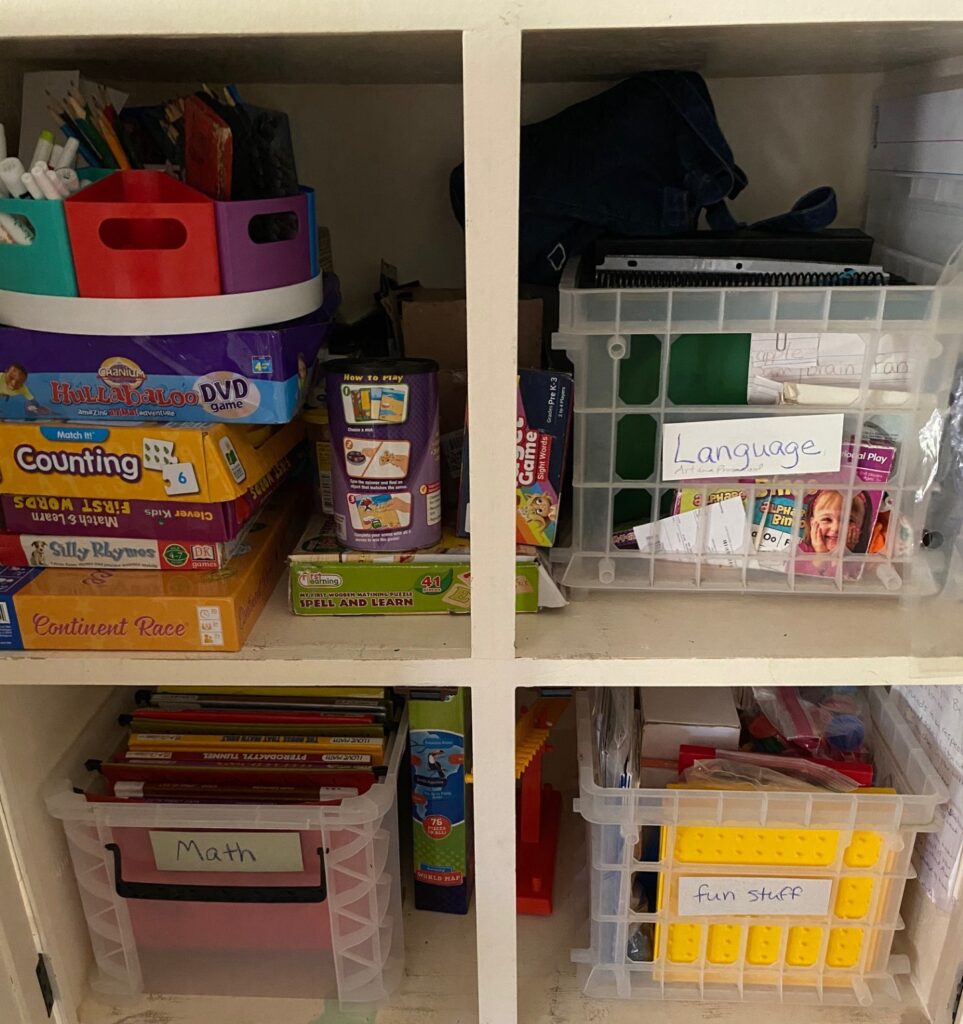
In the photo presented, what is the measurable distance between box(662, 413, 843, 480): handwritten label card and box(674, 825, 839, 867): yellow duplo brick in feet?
1.11

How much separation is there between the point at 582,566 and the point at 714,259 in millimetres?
294

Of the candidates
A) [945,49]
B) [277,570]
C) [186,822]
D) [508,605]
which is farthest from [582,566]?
[945,49]

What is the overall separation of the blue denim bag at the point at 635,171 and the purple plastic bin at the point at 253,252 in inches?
9.4

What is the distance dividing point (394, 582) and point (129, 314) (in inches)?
11.5

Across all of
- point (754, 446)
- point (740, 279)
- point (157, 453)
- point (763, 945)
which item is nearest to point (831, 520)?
point (754, 446)

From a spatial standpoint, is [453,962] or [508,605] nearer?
[508,605]

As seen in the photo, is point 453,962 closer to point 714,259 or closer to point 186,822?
point 186,822

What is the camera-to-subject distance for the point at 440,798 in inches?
37.1

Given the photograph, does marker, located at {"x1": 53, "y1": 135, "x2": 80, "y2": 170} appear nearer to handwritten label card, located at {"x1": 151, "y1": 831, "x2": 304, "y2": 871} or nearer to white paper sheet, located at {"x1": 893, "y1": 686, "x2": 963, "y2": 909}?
handwritten label card, located at {"x1": 151, "y1": 831, "x2": 304, "y2": 871}

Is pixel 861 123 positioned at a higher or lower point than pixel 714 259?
higher

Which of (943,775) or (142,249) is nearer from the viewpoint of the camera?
(142,249)

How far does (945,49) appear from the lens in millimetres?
785

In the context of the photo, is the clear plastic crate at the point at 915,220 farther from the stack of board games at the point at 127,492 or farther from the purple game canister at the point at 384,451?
the stack of board games at the point at 127,492

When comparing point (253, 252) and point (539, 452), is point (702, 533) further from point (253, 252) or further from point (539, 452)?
point (253, 252)
